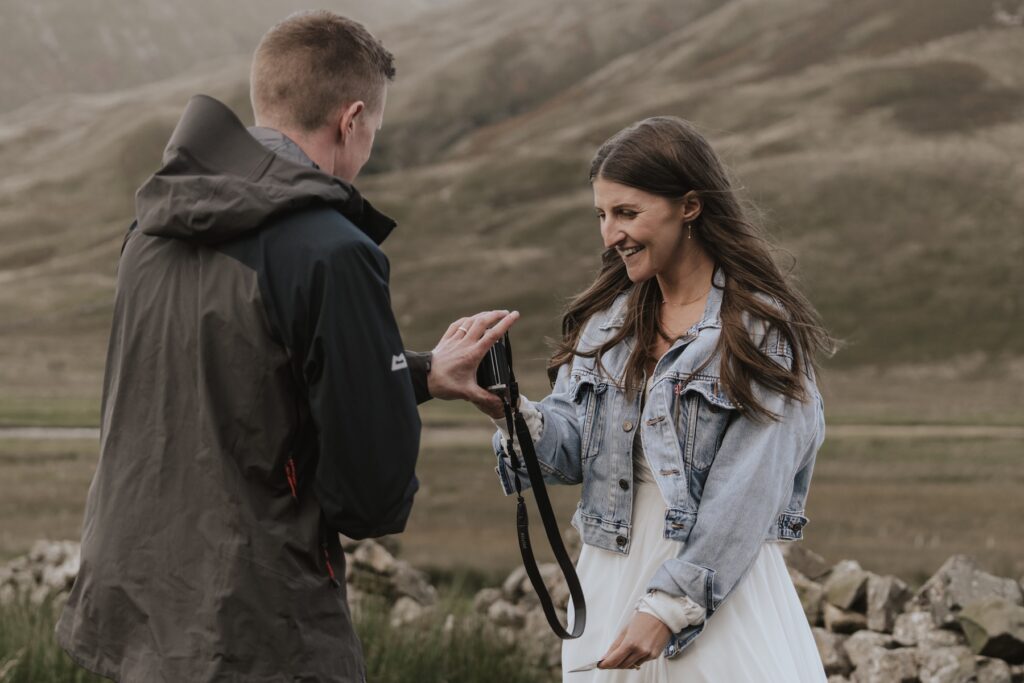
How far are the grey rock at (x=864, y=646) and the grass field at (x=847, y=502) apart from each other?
242 centimetres

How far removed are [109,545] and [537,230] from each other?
11722 mm

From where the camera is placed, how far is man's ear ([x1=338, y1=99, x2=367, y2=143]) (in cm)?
234

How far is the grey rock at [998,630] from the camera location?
453cm

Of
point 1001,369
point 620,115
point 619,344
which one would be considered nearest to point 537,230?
point 620,115

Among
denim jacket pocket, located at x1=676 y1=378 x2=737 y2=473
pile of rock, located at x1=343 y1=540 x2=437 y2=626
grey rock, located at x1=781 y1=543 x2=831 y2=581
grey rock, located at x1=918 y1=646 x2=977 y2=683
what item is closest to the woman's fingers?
denim jacket pocket, located at x1=676 y1=378 x2=737 y2=473

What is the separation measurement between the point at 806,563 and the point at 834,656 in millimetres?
904

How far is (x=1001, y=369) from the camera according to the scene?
9938mm

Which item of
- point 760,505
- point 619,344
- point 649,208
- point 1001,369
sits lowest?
point 1001,369

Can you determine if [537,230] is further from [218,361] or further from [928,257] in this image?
[218,361]

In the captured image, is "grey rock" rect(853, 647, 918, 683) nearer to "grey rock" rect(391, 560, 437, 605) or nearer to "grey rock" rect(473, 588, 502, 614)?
"grey rock" rect(473, 588, 502, 614)

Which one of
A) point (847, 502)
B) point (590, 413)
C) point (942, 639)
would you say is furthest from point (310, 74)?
point (847, 502)

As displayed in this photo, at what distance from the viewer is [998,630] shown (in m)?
4.53

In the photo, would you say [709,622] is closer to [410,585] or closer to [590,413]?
[590,413]

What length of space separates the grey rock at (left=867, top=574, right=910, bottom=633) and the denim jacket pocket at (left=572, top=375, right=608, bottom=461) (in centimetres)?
278
